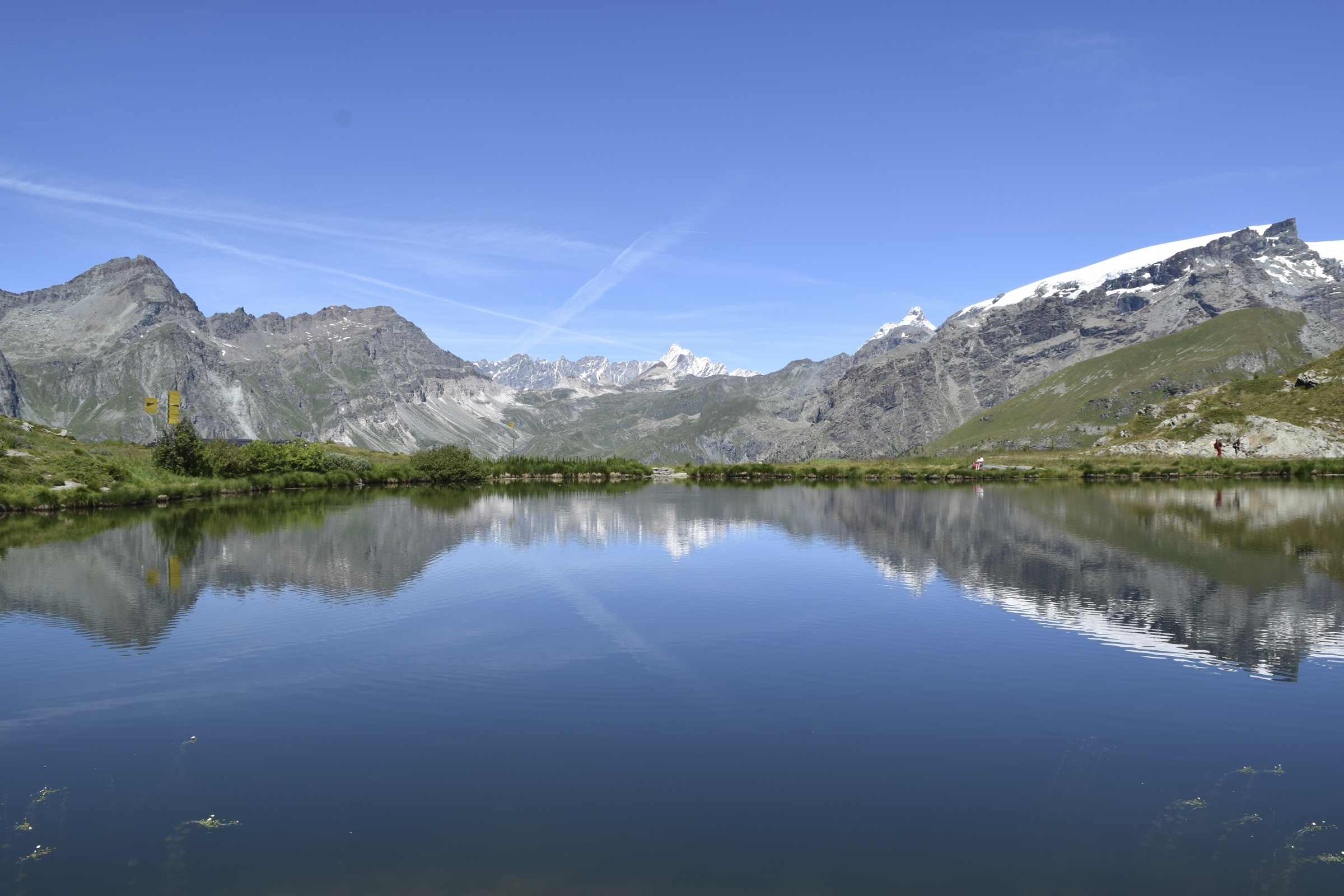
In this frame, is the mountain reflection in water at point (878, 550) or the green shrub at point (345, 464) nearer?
the mountain reflection in water at point (878, 550)

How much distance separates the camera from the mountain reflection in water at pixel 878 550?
3109 centimetres

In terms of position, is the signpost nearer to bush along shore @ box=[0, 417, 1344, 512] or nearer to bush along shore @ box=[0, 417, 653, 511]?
bush along shore @ box=[0, 417, 653, 511]

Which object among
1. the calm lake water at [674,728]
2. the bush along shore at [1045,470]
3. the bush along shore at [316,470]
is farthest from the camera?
the bush along shore at [1045,470]

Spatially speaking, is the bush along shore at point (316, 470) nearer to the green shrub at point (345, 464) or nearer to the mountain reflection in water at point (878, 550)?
the green shrub at point (345, 464)

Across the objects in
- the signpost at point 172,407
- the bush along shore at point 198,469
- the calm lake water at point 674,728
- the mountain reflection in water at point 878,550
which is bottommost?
the calm lake water at point 674,728

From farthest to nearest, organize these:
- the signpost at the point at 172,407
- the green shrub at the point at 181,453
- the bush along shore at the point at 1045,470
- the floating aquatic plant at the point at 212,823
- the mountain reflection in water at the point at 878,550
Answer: the bush along shore at the point at 1045,470 → the green shrub at the point at 181,453 → the signpost at the point at 172,407 → the mountain reflection in water at the point at 878,550 → the floating aquatic plant at the point at 212,823

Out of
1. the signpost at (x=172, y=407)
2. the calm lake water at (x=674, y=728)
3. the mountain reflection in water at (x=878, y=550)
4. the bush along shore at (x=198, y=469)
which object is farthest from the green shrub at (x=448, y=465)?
the calm lake water at (x=674, y=728)

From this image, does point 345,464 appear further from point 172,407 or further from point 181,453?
point 172,407

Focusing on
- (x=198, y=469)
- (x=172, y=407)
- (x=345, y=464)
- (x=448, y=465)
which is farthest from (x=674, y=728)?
(x=448, y=465)

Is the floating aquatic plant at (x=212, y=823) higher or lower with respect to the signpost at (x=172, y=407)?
lower

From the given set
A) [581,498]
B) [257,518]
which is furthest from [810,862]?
[581,498]

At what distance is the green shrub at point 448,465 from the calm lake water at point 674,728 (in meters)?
112

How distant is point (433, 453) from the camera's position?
16200cm

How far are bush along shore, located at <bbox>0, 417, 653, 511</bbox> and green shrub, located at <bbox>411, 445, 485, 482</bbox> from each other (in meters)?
0.17
